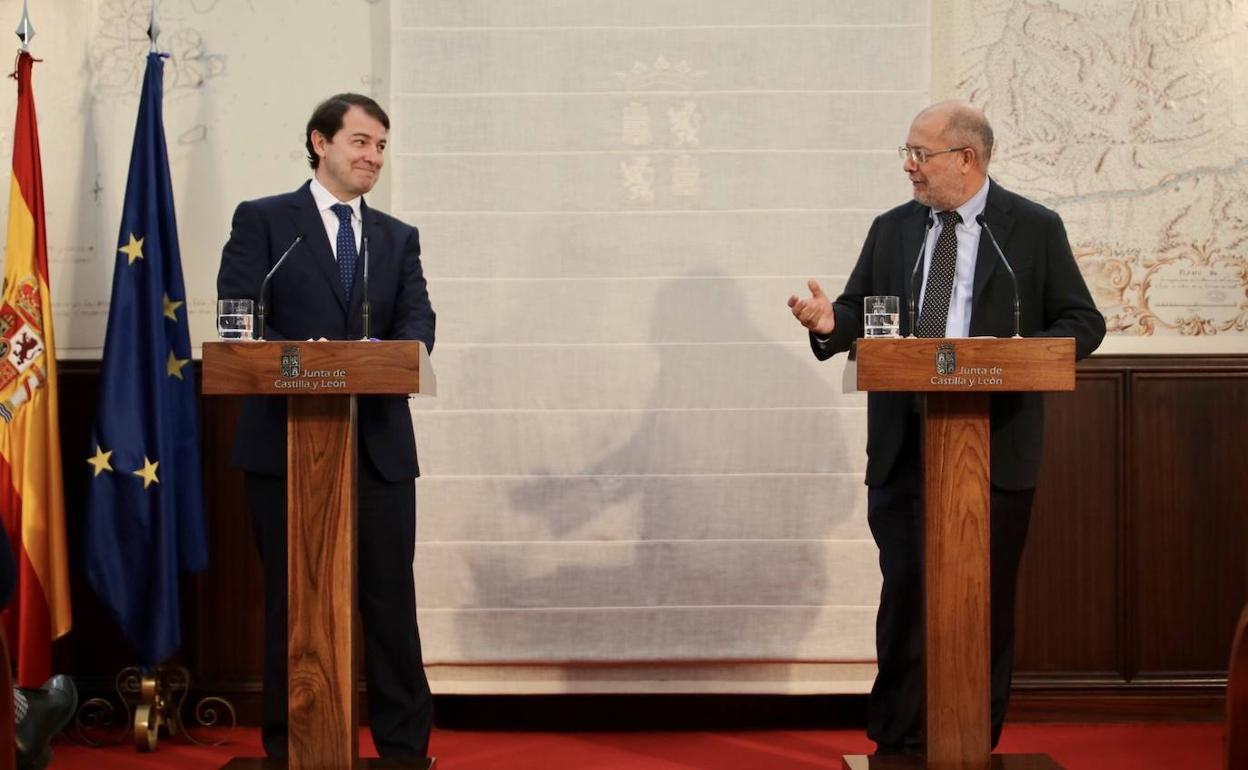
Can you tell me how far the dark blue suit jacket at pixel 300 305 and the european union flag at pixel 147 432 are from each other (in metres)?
0.96

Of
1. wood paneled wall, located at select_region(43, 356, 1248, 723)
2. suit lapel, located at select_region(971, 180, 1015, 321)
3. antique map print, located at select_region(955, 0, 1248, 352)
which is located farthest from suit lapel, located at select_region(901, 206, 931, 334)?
wood paneled wall, located at select_region(43, 356, 1248, 723)

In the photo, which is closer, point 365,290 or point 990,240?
point 365,290

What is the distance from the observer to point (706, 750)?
429 cm

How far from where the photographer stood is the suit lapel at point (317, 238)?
3502mm

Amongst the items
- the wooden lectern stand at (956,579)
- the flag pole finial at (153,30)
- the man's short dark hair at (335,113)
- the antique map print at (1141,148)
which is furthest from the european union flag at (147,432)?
the antique map print at (1141,148)

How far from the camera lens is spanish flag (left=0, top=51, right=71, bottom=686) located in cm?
427

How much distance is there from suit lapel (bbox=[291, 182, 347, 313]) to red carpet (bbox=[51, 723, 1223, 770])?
1575mm

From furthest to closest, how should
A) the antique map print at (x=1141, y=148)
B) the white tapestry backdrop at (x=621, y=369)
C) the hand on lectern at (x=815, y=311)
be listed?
the antique map print at (x=1141, y=148), the white tapestry backdrop at (x=621, y=369), the hand on lectern at (x=815, y=311)

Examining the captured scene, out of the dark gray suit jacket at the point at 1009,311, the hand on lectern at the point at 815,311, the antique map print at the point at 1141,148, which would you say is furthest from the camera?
the antique map print at the point at 1141,148

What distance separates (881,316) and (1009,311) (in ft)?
1.73

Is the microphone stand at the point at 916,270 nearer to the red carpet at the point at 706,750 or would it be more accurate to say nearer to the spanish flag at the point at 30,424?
the red carpet at the point at 706,750

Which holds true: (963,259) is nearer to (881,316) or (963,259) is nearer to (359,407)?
(881,316)

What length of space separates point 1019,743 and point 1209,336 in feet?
5.12

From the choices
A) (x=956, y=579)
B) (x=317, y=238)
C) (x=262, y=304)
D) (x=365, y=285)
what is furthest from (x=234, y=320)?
(x=956, y=579)
